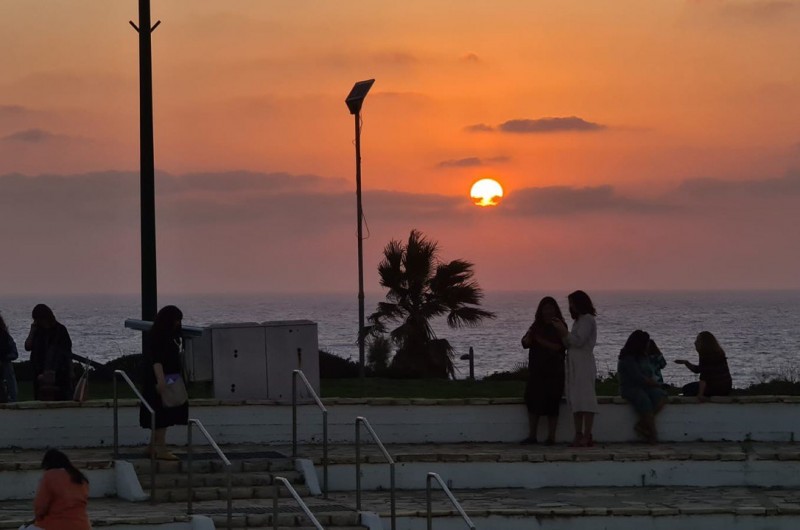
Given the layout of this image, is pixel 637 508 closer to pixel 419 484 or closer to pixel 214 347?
pixel 419 484

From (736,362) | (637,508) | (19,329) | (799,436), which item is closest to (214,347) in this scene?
(637,508)

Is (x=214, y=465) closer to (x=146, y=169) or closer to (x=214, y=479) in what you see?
(x=214, y=479)

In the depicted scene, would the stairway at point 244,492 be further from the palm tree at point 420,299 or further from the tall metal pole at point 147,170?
the palm tree at point 420,299

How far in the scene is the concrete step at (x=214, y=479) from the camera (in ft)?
48.0

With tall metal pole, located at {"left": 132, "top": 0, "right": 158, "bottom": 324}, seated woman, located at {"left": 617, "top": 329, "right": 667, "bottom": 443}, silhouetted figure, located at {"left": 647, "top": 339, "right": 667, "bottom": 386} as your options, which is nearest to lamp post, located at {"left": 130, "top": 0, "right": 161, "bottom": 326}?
tall metal pole, located at {"left": 132, "top": 0, "right": 158, "bottom": 324}

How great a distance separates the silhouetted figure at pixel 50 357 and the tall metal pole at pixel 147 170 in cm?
104

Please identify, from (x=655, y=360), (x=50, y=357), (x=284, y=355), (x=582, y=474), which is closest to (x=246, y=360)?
(x=284, y=355)

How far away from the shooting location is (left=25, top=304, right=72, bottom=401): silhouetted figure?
17422mm

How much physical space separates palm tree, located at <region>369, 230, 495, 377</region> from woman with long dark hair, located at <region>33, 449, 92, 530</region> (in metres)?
19.6

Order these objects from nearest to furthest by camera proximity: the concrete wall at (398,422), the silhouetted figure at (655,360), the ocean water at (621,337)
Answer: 1. the concrete wall at (398,422)
2. the silhouetted figure at (655,360)
3. the ocean water at (621,337)

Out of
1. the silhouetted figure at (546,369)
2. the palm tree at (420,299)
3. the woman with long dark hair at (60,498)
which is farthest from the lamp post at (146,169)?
the palm tree at (420,299)

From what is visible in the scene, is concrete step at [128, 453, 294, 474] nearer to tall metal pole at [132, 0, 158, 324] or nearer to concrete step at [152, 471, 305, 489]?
concrete step at [152, 471, 305, 489]

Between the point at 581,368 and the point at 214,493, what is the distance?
15.1 feet

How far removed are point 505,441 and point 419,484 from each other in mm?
2111
